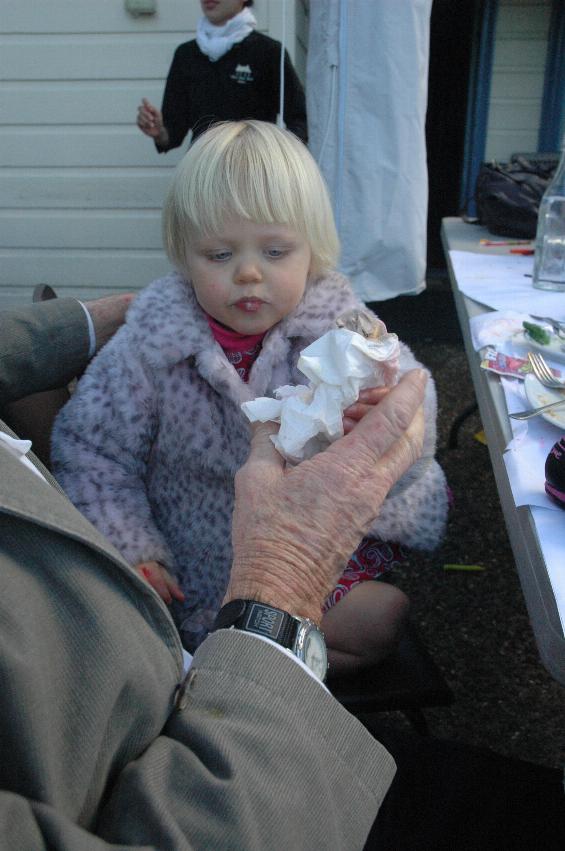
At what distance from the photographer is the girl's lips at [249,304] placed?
5.52 feet

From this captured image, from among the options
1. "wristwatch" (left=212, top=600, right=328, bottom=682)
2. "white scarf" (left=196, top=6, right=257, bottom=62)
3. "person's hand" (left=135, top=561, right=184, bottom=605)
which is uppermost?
"white scarf" (left=196, top=6, right=257, bottom=62)

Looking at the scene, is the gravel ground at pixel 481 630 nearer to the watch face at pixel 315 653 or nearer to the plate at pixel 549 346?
the plate at pixel 549 346

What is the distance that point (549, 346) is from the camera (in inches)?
66.1

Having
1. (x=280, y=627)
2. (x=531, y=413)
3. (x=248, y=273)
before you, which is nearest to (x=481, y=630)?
(x=531, y=413)

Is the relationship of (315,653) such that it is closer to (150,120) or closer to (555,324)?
(555,324)

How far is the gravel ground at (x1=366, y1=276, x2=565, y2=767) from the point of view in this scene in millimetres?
2250

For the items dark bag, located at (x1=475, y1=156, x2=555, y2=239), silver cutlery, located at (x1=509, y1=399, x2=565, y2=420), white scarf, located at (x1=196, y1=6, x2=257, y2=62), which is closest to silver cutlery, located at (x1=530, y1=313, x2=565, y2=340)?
silver cutlery, located at (x1=509, y1=399, x2=565, y2=420)

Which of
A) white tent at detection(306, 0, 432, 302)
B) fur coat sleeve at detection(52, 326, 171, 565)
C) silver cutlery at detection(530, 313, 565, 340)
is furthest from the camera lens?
white tent at detection(306, 0, 432, 302)

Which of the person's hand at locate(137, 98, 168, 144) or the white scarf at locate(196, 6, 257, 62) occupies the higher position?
the white scarf at locate(196, 6, 257, 62)

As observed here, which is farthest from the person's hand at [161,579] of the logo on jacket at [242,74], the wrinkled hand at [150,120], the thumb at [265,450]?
the logo on jacket at [242,74]

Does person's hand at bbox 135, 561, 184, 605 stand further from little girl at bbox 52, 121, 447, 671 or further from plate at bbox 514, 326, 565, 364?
plate at bbox 514, 326, 565, 364

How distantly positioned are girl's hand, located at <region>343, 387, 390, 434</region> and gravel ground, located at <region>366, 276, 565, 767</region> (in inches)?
55.4

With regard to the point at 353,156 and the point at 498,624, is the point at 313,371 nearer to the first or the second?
the point at 498,624

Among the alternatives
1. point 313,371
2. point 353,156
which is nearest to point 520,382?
point 313,371
